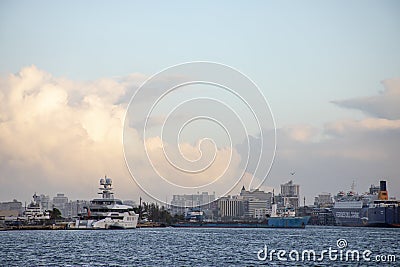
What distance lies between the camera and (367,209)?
14675cm

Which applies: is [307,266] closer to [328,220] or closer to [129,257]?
[129,257]

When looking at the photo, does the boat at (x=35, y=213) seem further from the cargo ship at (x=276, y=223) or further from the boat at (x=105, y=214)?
the cargo ship at (x=276, y=223)

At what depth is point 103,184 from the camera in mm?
110625

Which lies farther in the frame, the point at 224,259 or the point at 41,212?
the point at 41,212

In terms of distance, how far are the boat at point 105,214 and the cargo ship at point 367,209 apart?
5228 cm

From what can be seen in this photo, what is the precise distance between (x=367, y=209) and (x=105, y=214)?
61765 mm

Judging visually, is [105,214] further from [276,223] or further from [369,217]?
[369,217]

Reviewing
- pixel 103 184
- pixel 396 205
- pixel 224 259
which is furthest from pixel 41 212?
pixel 224 259

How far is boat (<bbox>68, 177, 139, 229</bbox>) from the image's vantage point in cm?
10594

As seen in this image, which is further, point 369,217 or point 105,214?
point 369,217

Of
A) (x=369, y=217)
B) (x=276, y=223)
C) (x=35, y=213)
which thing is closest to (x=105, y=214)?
(x=35, y=213)

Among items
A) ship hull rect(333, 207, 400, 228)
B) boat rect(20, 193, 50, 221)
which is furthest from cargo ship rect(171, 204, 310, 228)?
boat rect(20, 193, 50, 221)

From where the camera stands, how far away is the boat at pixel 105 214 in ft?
348

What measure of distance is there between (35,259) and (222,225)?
10151 cm
